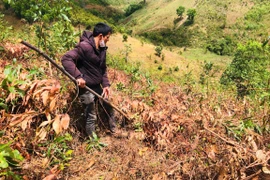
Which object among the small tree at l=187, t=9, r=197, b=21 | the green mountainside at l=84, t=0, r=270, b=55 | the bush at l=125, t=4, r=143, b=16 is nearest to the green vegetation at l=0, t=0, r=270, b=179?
the green mountainside at l=84, t=0, r=270, b=55

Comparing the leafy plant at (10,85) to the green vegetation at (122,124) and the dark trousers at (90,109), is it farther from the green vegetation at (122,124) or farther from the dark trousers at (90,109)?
the dark trousers at (90,109)

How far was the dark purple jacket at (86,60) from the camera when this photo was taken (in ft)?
10.0

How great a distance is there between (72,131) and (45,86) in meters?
0.75

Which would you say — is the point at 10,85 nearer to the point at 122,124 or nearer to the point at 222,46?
the point at 122,124

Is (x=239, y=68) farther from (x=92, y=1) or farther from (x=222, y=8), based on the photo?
(x=92, y=1)

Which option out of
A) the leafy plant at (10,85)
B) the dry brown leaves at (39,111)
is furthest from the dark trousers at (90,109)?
the leafy plant at (10,85)

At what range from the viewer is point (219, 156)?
8.77 feet

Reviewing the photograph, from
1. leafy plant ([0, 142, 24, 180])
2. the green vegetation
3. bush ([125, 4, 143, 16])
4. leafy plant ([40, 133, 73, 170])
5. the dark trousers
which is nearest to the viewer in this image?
leafy plant ([0, 142, 24, 180])

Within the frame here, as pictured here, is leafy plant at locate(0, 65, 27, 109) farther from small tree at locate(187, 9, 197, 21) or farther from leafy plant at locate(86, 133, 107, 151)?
small tree at locate(187, 9, 197, 21)

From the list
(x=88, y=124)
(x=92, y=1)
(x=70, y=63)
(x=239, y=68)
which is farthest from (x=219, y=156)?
(x=92, y=1)

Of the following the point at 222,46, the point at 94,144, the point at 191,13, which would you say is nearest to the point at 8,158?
the point at 94,144

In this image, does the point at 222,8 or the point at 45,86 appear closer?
the point at 45,86

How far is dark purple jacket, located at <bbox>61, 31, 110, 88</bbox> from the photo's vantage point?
305 cm

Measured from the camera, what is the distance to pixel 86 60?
10.7 ft
